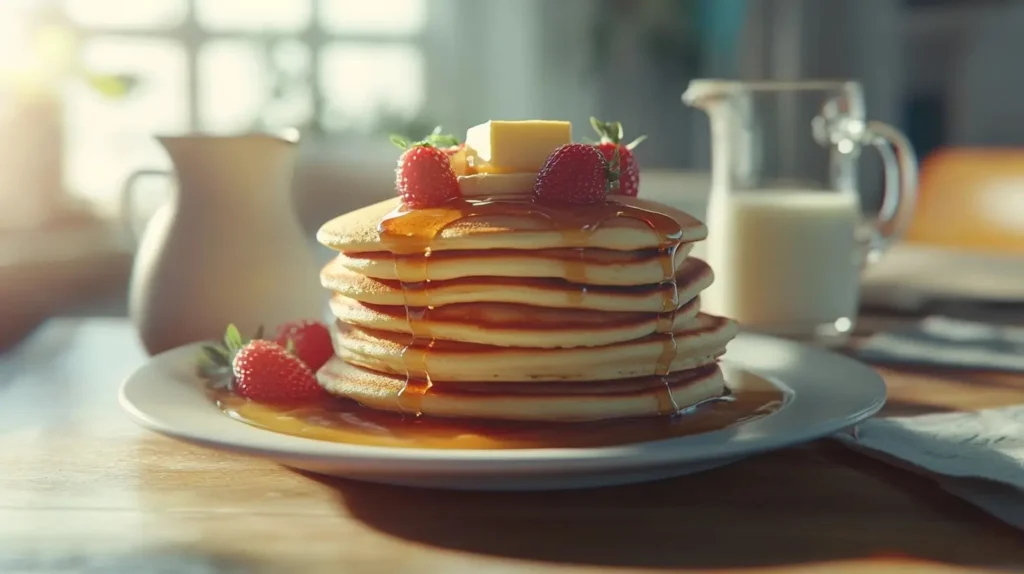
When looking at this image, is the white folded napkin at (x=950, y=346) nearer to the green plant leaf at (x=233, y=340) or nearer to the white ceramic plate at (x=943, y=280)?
the white ceramic plate at (x=943, y=280)

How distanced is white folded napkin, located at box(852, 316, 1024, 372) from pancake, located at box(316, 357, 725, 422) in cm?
52

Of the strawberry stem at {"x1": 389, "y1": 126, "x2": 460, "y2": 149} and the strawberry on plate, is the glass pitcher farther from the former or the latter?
the strawberry on plate

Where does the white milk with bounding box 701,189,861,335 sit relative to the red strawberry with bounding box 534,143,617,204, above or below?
below

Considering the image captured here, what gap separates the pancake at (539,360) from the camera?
0.82m

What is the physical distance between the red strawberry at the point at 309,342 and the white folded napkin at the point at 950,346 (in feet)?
2.23

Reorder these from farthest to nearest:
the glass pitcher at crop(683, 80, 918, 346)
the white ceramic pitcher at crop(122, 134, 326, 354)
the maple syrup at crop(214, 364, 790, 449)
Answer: the glass pitcher at crop(683, 80, 918, 346) → the white ceramic pitcher at crop(122, 134, 326, 354) → the maple syrup at crop(214, 364, 790, 449)

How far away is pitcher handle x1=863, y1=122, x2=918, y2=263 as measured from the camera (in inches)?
58.4

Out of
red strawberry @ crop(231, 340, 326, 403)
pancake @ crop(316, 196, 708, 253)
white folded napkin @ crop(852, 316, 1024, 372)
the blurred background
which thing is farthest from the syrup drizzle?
the blurred background

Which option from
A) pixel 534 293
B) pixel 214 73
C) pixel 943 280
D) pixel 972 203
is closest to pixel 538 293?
pixel 534 293

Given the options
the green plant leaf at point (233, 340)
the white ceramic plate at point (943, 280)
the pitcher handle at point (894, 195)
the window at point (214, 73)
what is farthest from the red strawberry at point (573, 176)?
the window at point (214, 73)

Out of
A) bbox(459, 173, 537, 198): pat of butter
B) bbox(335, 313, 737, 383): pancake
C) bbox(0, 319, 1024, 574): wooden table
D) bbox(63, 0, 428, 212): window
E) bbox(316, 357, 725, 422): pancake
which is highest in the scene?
bbox(63, 0, 428, 212): window

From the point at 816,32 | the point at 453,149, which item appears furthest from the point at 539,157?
the point at 816,32

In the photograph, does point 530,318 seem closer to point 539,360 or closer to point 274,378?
point 539,360

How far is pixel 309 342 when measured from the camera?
3.46 ft
